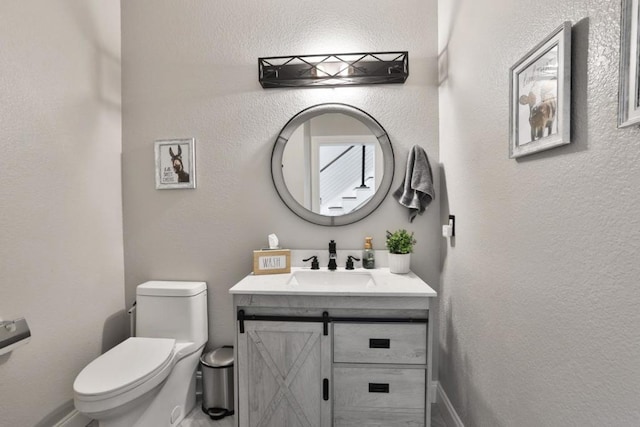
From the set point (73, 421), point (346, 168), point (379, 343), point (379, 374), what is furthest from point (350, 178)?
point (73, 421)

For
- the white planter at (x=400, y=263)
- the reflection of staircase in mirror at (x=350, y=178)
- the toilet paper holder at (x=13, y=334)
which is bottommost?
the toilet paper holder at (x=13, y=334)

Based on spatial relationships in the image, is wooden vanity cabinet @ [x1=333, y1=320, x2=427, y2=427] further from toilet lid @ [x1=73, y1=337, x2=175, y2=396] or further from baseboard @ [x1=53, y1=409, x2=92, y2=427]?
baseboard @ [x1=53, y1=409, x2=92, y2=427]

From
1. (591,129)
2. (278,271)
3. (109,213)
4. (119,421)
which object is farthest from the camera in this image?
(109,213)

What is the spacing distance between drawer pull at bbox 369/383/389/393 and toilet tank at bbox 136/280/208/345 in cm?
110

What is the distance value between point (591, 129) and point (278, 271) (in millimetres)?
1563

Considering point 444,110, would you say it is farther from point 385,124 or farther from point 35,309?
point 35,309

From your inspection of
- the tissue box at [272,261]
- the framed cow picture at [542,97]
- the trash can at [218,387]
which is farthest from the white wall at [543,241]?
the trash can at [218,387]

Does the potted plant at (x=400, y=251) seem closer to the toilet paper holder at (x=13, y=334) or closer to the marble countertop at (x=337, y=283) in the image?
the marble countertop at (x=337, y=283)

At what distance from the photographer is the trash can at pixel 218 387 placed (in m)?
1.86

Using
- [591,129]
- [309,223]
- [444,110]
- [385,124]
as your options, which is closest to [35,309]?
[309,223]

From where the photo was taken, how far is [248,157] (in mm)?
2051

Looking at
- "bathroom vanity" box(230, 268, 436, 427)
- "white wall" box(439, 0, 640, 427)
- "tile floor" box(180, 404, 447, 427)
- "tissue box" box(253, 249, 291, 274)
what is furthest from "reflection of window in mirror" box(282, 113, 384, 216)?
"tile floor" box(180, 404, 447, 427)

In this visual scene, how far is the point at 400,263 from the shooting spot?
72.1 inches

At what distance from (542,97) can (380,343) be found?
120 cm
